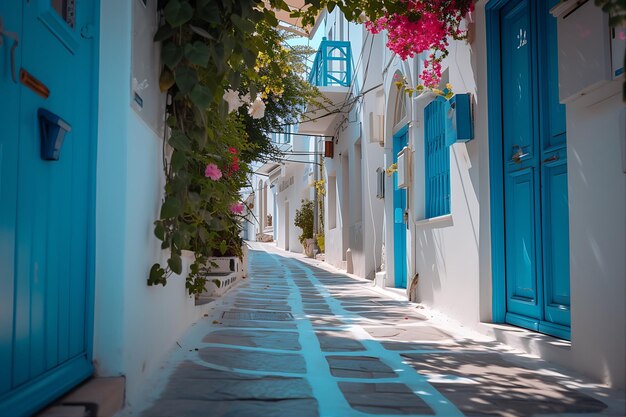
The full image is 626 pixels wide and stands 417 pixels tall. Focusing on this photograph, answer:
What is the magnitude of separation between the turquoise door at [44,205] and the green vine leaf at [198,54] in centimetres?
49

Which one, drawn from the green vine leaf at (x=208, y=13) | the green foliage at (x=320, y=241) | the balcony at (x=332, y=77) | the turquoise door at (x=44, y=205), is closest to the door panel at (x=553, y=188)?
the green vine leaf at (x=208, y=13)

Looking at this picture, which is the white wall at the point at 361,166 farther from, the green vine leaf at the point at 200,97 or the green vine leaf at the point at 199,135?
the green vine leaf at the point at 200,97

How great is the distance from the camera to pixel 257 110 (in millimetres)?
5066

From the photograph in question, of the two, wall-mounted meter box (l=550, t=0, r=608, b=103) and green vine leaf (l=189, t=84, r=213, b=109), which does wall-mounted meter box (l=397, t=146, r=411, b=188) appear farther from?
green vine leaf (l=189, t=84, r=213, b=109)

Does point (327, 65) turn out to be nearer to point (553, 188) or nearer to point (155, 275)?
point (553, 188)

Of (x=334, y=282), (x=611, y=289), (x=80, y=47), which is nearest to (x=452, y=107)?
(x=611, y=289)

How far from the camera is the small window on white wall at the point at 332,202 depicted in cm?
1440

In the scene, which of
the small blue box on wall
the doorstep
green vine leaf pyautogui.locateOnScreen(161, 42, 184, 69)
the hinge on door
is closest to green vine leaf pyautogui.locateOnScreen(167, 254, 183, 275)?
the doorstep

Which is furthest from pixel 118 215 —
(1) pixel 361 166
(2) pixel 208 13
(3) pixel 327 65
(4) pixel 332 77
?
(3) pixel 327 65

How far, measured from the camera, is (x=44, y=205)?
1.87 meters

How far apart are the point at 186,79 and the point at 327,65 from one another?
31.6 feet

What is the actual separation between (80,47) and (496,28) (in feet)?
10.2

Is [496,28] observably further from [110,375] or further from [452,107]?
[110,375]

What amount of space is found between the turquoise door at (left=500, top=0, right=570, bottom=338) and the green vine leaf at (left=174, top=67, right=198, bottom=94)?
7.12ft
